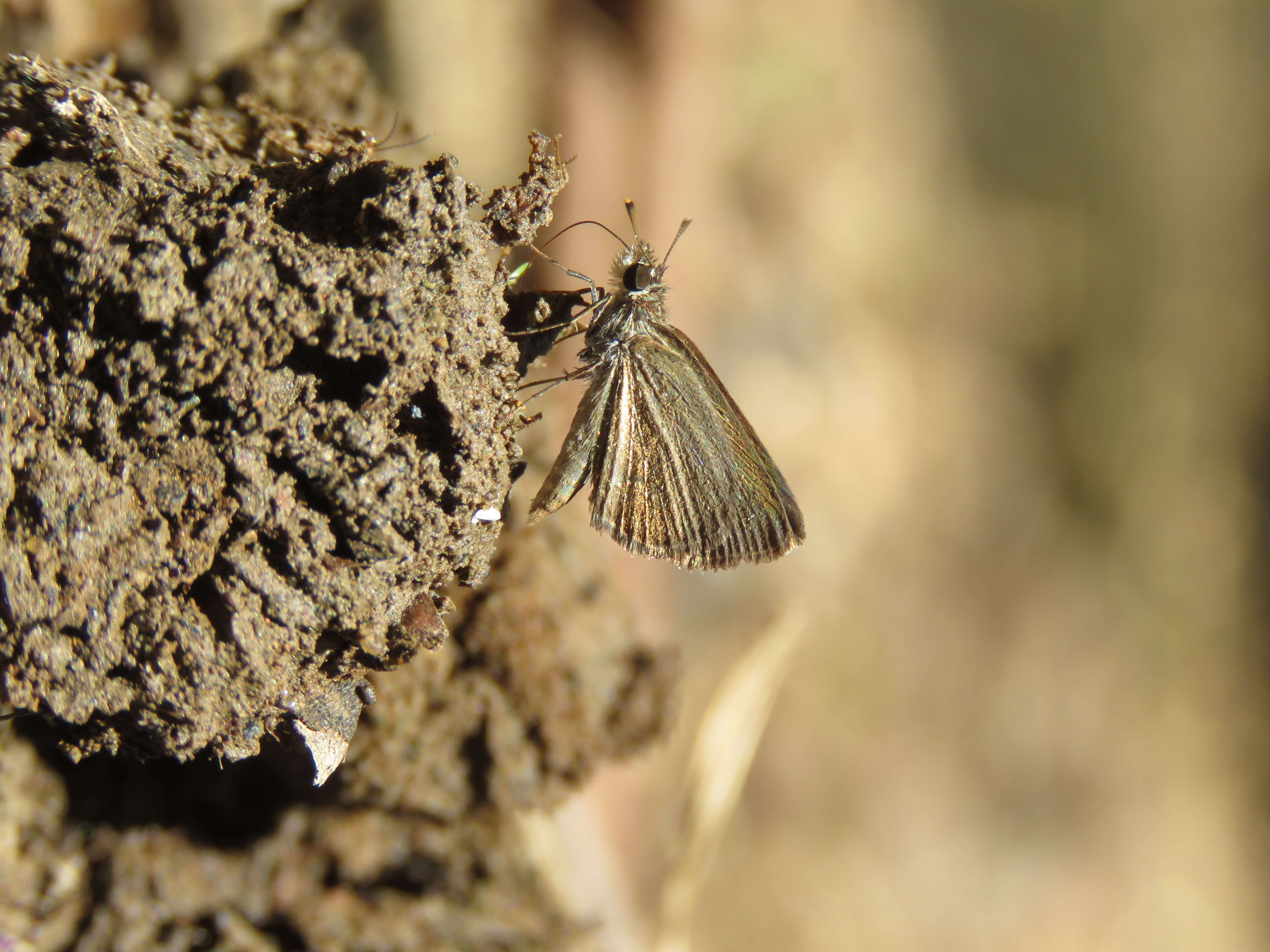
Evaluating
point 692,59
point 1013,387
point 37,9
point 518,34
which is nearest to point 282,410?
point 37,9

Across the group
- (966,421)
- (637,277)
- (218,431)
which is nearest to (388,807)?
(218,431)

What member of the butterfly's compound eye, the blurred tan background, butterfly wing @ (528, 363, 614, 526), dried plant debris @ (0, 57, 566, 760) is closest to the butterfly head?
the butterfly's compound eye

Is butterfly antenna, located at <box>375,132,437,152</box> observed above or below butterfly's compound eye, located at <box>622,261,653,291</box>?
below

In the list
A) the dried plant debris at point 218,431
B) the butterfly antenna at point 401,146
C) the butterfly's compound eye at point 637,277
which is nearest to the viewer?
the dried plant debris at point 218,431

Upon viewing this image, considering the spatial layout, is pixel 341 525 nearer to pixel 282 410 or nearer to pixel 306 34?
pixel 282 410

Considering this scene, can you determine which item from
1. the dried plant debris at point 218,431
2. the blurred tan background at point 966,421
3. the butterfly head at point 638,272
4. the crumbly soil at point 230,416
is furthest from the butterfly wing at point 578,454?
the blurred tan background at point 966,421

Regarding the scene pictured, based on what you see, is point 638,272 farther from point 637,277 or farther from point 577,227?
point 577,227

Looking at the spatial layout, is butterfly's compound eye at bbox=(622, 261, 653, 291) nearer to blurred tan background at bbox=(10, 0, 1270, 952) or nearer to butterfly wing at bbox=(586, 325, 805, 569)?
butterfly wing at bbox=(586, 325, 805, 569)

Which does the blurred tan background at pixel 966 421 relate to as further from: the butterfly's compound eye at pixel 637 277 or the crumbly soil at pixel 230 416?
the crumbly soil at pixel 230 416

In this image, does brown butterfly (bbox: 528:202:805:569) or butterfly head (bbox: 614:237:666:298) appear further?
butterfly head (bbox: 614:237:666:298)
